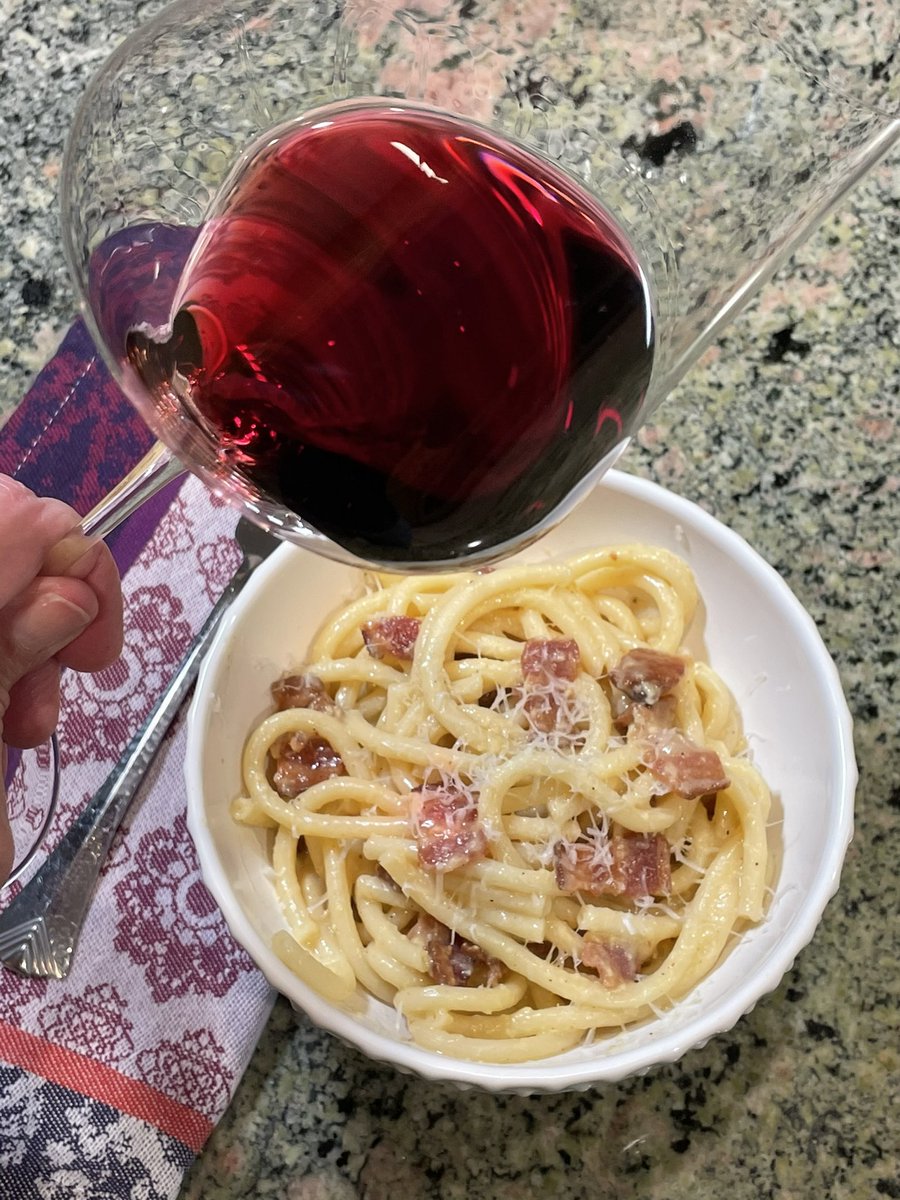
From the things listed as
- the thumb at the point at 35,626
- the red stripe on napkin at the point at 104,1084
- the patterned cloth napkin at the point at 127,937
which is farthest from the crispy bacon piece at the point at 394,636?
the red stripe on napkin at the point at 104,1084

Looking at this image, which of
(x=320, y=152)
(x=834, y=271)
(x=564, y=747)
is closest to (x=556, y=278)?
(x=320, y=152)

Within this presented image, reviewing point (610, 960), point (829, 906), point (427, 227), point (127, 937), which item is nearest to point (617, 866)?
point (610, 960)

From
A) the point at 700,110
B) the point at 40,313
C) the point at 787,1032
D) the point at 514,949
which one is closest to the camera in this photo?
the point at 700,110

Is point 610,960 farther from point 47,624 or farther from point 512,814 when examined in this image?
point 47,624

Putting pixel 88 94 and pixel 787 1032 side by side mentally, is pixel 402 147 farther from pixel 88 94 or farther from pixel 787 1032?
pixel 787 1032

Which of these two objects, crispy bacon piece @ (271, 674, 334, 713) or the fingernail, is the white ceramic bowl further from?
the fingernail

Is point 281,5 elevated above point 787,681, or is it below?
above
